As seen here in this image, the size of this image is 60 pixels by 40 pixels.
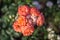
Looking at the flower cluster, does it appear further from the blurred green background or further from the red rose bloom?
the blurred green background

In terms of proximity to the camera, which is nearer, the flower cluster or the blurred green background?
the flower cluster

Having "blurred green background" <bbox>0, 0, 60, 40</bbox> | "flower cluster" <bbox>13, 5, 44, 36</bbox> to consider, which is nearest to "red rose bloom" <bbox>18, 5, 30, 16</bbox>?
"flower cluster" <bbox>13, 5, 44, 36</bbox>

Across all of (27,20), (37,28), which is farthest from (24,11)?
(37,28)

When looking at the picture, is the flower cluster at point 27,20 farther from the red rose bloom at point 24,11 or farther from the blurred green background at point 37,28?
the blurred green background at point 37,28

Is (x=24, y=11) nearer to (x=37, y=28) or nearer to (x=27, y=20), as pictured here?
(x=27, y=20)

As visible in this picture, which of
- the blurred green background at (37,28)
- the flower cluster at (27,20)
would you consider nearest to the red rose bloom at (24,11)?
the flower cluster at (27,20)

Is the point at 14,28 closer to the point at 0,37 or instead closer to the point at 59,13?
the point at 0,37

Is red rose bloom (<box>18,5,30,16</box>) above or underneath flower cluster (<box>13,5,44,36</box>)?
above
